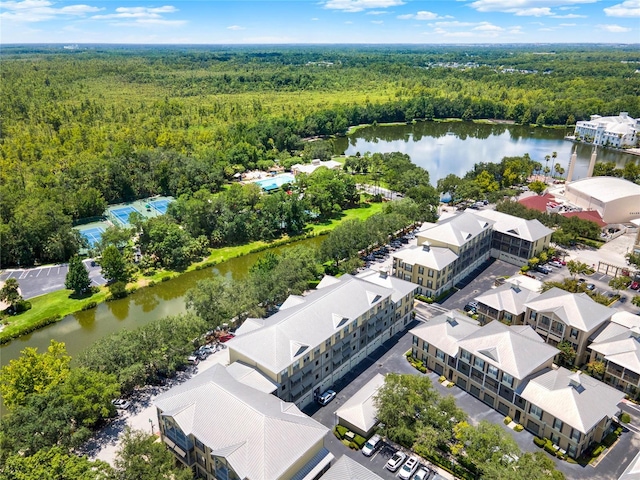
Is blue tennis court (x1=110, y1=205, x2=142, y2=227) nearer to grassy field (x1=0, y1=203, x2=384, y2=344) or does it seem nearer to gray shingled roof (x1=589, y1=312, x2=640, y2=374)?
grassy field (x1=0, y1=203, x2=384, y2=344)

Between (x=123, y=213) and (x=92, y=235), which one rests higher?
(x=123, y=213)

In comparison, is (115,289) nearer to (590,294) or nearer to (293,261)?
(293,261)

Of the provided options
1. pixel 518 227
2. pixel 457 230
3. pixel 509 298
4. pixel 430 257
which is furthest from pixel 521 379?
pixel 518 227

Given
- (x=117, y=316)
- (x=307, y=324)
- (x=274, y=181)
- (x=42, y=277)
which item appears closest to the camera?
(x=307, y=324)

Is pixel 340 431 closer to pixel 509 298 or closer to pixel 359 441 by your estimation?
pixel 359 441

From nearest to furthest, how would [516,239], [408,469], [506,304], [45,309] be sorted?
[408,469] → [506,304] → [45,309] → [516,239]

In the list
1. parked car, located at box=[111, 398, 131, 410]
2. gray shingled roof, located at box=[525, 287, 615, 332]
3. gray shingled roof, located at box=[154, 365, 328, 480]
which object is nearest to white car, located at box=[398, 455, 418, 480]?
gray shingled roof, located at box=[154, 365, 328, 480]
